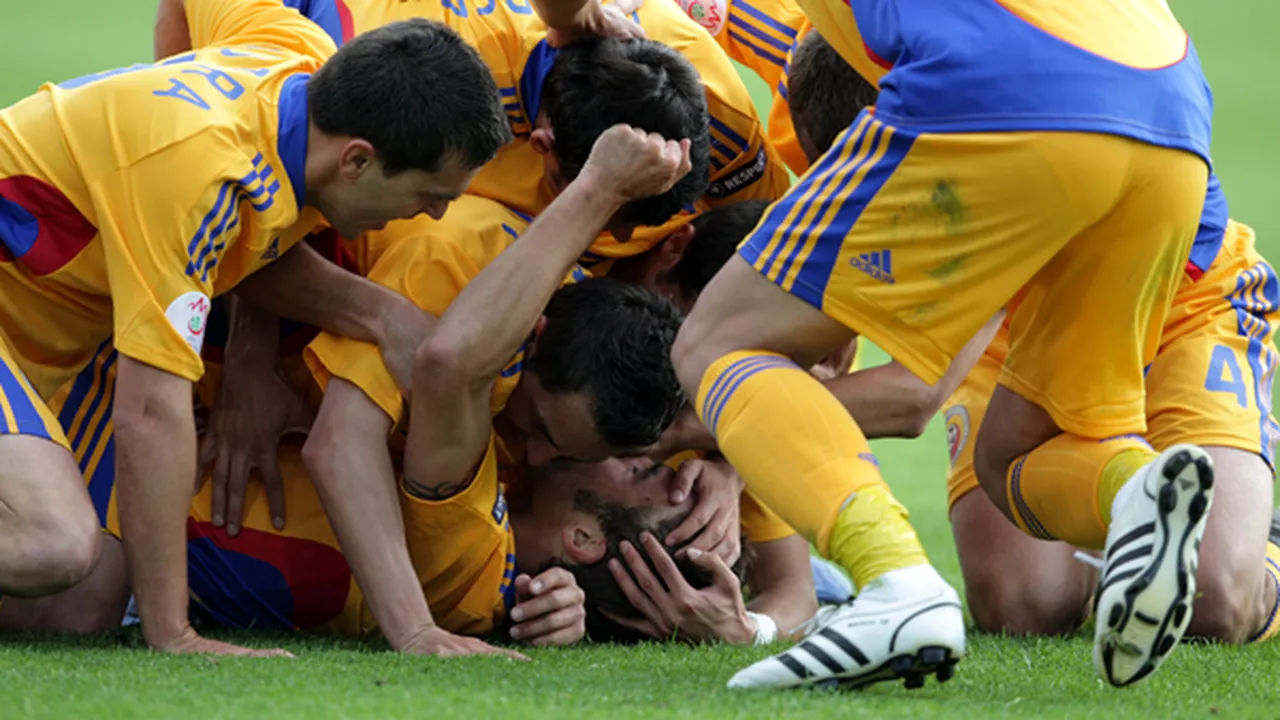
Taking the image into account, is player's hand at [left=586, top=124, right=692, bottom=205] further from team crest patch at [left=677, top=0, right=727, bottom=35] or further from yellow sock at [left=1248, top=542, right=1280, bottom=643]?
yellow sock at [left=1248, top=542, right=1280, bottom=643]

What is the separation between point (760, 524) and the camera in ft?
12.8

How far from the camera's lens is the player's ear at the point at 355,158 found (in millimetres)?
3139

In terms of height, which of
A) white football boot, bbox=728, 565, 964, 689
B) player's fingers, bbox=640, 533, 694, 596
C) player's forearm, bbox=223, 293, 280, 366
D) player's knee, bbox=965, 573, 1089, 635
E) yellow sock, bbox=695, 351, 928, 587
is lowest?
player's knee, bbox=965, 573, 1089, 635

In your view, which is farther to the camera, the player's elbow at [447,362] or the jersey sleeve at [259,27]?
the jersey sleeve at [259,27]

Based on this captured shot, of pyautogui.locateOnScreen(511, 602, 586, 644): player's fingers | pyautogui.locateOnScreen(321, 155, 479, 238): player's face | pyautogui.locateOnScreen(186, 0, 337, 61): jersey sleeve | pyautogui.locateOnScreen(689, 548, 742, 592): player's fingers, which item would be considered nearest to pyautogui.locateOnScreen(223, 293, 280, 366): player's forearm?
pyautogui.locateOnScreen(321, 155, 479, 238): player's face

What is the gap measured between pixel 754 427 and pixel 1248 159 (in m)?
10.6

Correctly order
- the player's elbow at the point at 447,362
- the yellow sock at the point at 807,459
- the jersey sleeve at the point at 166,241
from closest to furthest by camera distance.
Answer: the yellow sock at the point at 807,459
the jersey sleeve at the point at 166,241
the player's elbow at the point at 447,362

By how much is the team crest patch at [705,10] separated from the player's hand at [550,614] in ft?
6.44

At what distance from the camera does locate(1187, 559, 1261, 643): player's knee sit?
356cm

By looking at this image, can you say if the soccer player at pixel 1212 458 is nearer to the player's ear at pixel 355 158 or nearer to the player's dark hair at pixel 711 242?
the player's dark hair at pixel 711 242

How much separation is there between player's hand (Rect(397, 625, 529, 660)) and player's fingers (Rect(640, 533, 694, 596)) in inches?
17.3

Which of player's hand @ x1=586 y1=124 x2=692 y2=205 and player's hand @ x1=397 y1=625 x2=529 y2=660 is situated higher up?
player's hand @ x1=586 y1=124 x2=692 y2=205

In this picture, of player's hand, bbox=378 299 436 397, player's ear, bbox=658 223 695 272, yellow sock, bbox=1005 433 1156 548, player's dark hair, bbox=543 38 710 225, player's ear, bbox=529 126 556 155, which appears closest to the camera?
yellow sock, bbox=1005 433 1156 548

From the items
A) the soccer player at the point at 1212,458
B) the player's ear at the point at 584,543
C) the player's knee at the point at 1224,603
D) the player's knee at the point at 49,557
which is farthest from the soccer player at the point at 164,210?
the player's knee at the point at 1224,603
